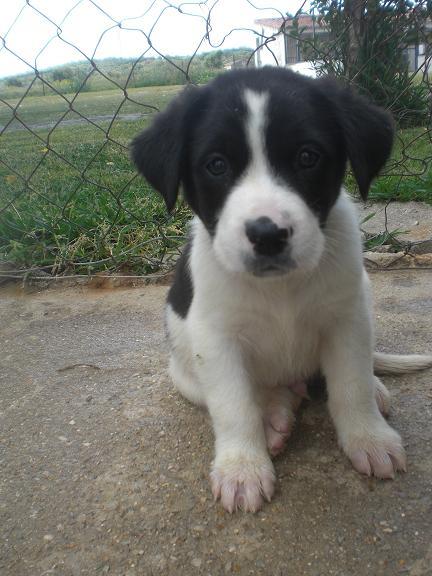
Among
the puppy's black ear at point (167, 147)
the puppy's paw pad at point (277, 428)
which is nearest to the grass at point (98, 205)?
the puppy's black ear at point (167, 147)

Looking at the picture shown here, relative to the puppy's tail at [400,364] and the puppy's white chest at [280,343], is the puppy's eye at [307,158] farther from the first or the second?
the puppy's tail at [400,364]

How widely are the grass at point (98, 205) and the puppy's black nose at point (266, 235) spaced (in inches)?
77.4

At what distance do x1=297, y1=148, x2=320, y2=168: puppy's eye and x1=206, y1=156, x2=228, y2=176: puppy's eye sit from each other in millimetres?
220

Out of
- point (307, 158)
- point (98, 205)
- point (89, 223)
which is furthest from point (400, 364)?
point (98, 205)

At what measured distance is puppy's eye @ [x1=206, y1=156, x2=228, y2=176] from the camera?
1706 mm

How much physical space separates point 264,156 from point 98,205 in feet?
9.81

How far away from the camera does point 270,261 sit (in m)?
1.60

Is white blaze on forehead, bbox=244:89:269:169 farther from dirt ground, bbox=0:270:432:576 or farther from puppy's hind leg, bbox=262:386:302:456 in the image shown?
dirt ground, bbox=0:270:432:576

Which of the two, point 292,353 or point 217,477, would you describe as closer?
point 217,477

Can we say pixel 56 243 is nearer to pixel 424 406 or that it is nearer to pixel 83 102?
pixel 83 102

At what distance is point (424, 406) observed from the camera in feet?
6.84

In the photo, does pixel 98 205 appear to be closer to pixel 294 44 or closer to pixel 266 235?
pixel 294 44

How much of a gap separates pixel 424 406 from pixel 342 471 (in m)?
0.48

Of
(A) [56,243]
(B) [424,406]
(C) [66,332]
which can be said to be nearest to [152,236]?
(A) [56,243]
